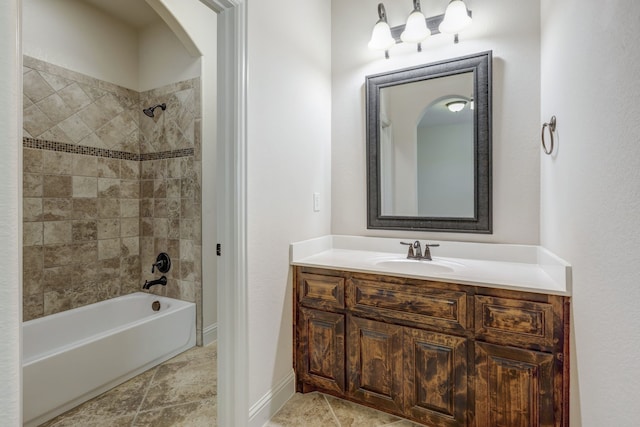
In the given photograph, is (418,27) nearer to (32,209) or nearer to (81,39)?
(81,39)

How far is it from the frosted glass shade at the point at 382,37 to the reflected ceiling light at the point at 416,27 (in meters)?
0.12

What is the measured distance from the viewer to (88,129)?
8.45 ft

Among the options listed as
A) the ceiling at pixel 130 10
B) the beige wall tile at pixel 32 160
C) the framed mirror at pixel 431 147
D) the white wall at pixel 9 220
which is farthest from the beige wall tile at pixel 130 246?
the white wall at pixel 9 220

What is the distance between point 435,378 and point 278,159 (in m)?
1.39

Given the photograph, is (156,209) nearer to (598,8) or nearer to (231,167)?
(231,167)

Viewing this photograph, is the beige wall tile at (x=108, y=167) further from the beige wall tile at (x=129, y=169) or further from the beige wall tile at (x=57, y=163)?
the beige wall tile at (x=57, y=163)

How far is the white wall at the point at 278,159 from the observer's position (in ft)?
5.20

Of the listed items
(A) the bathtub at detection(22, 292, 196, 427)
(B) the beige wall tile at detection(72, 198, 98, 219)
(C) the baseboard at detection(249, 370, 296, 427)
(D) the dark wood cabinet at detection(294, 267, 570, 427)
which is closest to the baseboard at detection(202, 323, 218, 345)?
(A) the bathtub at detection(22, 292, 196, 427)

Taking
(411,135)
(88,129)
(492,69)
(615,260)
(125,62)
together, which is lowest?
(615,260)

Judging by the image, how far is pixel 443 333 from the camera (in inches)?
59.2

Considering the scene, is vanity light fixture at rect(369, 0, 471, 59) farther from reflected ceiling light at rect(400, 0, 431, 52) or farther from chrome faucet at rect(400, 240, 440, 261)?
chrome faucet at rect(400, 240, 440, 261)

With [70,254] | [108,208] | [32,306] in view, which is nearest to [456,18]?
[108,208]

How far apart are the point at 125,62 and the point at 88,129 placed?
73 centimetres

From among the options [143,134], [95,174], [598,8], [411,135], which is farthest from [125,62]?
[598,8]
